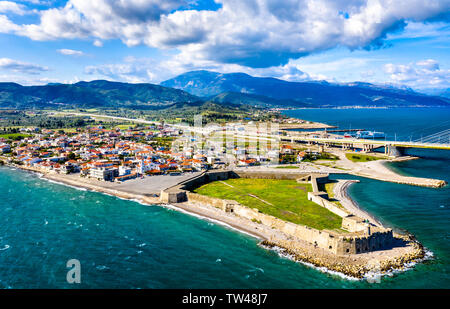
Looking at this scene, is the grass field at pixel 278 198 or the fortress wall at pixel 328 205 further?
the fortress wall at pixel 328 205

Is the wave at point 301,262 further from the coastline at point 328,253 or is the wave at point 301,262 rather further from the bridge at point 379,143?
the bridge at point 379,143

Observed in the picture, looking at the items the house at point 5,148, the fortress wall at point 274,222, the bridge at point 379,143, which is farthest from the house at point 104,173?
the bridge at point 379,143

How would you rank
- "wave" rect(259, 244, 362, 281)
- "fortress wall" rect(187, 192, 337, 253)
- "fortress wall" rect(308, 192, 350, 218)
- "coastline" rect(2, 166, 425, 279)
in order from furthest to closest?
"fortress wall" rect(308, 192, 350, 218) → "fortress wall" rect(187, 192, 337, 253) → "coastline" rect(2, 166, 425, 279) → "wave" rect(259, 244, 362, 281)

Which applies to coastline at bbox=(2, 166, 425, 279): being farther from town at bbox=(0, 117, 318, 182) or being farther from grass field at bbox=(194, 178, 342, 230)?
town at bbox=(0, 117, 318, 182)

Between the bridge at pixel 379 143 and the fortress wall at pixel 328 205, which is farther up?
the bridge at pixel 379 143

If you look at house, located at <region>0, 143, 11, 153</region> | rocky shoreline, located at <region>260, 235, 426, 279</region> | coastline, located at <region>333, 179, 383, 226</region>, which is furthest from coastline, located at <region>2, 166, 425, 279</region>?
house, located at <region>0, 143, 11, 153</region>

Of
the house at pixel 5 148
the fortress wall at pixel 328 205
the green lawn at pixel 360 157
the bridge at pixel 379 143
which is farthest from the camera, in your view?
the house at pixel 5 148
